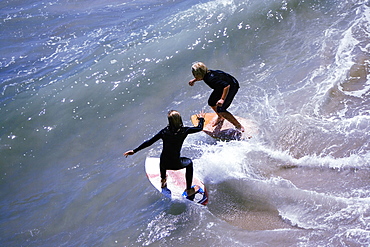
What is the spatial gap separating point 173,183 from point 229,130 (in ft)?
5.82

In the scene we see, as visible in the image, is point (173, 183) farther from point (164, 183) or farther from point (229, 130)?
point (229, 130)

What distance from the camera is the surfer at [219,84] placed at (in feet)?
21.9

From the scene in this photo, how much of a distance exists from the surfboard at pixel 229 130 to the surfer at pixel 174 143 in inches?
69.0

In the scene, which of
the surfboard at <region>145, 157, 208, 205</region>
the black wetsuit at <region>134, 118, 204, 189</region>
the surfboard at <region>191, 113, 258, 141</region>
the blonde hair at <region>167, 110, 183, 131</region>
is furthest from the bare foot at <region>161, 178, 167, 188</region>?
the surfboard at <region>191, 113, 258, 141</region>

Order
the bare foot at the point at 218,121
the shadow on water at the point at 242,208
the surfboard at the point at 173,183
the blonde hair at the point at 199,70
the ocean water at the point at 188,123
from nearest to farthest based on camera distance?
the shadow on water at the point at 242,208 < the ocean water at the point at 188,123 < the surfboard at the point at 173,183 < the blonde hair at the point at 199,70 < the bare foot at the point at 218,121

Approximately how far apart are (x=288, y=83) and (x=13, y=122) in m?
6.65

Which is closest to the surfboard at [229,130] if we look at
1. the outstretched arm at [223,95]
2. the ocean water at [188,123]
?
the ocean water at [188,123]

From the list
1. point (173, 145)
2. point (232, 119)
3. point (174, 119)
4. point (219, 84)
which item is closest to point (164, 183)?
point (173, 145)

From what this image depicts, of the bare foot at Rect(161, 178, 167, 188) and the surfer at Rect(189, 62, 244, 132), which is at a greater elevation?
the surfer at Rect(189, 62, 244, 132)

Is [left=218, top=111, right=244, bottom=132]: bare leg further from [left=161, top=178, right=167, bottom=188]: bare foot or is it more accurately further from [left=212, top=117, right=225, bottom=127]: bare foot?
[left=161, top=178, right=167, bottom=188]: bare foot

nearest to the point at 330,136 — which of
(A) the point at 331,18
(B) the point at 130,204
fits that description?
(B) the point at 130,204

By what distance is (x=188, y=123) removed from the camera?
8266 millimetres

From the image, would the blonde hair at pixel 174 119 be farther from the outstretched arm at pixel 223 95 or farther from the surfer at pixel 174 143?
the outstretched arm at pixel 223 95

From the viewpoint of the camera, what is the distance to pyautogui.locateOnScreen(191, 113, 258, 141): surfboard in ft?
24.2
